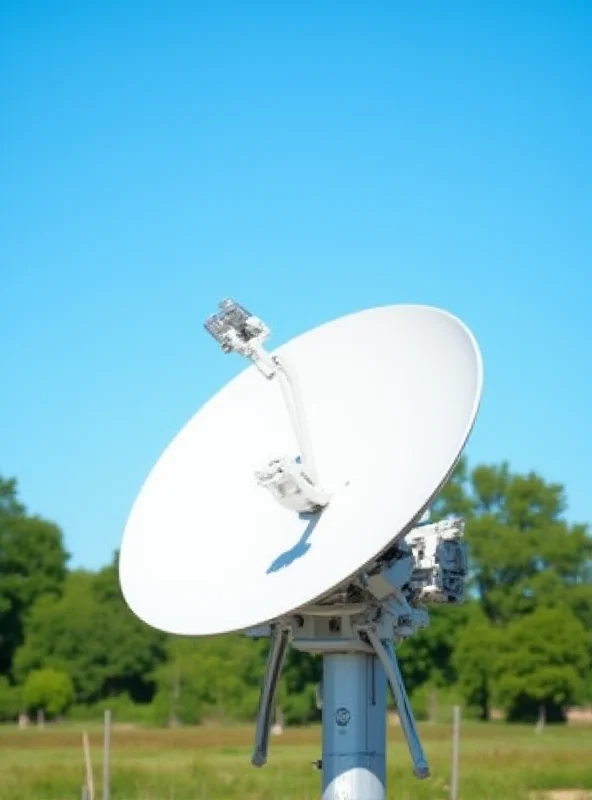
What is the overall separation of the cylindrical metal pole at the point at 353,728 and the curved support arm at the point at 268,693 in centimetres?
85

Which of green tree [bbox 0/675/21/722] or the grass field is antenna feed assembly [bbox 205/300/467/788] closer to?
the grass field

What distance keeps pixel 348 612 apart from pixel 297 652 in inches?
1953

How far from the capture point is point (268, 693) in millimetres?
17531

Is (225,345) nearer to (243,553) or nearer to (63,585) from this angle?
(243,553)

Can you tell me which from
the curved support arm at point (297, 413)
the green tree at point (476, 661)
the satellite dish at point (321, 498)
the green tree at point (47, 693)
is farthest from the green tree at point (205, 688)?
the curved support arm at point (297, 413)

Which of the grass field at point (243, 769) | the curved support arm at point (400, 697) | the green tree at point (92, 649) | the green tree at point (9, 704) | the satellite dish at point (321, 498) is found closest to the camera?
the satellite dish at point (321, 498)

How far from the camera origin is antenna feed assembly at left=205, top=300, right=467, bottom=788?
629 inches

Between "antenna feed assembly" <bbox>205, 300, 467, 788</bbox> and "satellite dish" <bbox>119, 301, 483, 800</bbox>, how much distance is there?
21mm

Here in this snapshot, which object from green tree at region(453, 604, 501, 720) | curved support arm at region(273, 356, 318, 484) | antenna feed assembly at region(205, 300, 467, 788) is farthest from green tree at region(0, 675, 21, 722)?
curved support arm at region(273, 356, 318, 484)

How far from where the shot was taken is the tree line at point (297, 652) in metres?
63.4

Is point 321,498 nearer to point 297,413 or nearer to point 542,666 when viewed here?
point 297,413

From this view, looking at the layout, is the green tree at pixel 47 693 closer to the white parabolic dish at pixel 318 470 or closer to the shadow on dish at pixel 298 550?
the white parabolic dish at pixel 318 470

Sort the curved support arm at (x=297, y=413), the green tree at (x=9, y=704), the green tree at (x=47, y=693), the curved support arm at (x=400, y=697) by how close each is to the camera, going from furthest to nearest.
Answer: the green tree at (x=9, y=704), the green tree at (x=47, y=693), the curved support arm at (x=400, y=697), the curved support arm at (x=297, y=413)

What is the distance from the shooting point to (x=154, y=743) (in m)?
45.8
